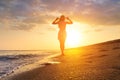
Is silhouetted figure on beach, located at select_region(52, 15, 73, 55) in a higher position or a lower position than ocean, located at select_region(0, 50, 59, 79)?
higher

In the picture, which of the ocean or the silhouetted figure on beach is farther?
the silhouetted figure on beach

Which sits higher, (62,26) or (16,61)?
(62,26)

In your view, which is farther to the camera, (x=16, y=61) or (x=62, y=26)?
(x=16, y=61)

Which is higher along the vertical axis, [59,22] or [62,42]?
[59,22]

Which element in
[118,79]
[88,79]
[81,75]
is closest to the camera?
[118,79]

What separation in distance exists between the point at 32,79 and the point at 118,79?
291cm

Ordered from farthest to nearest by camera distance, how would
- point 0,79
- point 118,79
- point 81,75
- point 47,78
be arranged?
point 0,79
point 47,78
point 81,75
point 118,79

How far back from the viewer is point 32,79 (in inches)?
273

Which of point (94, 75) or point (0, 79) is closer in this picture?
point (94, 75)

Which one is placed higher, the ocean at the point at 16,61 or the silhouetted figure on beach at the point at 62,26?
the silhouetted figure on beach at the point at 62,26

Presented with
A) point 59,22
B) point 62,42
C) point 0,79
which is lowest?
point 0,79

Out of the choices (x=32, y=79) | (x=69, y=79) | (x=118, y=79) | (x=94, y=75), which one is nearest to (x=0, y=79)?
(x=32, y=79)

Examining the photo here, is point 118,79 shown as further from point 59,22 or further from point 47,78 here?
point 59,22

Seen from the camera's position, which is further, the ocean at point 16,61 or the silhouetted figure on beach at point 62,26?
the silhouetted figure on beach at point 62,26
